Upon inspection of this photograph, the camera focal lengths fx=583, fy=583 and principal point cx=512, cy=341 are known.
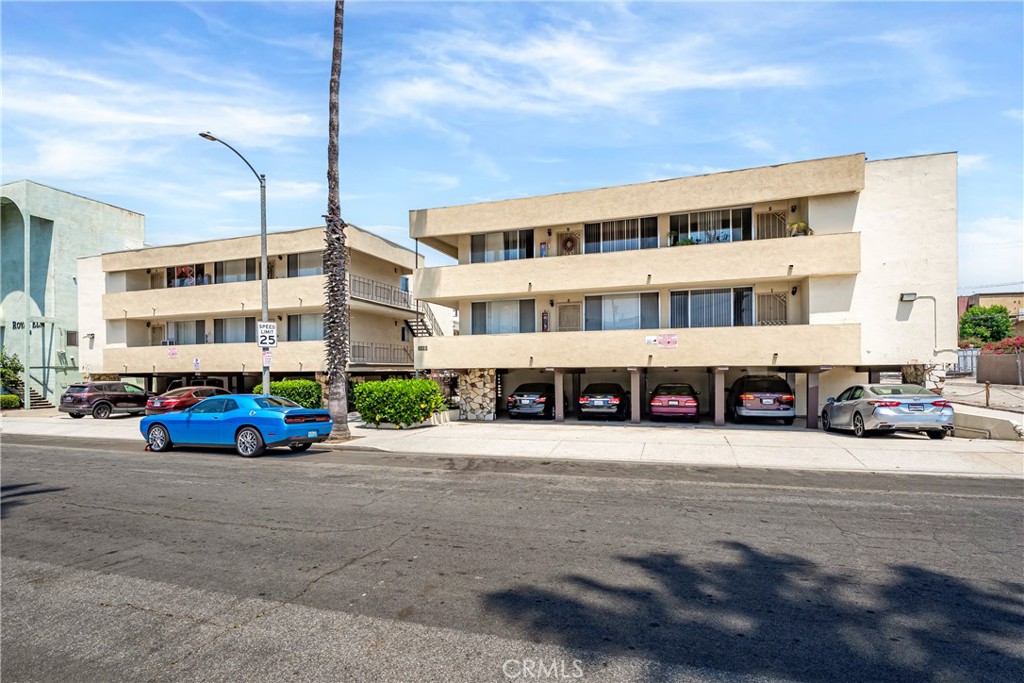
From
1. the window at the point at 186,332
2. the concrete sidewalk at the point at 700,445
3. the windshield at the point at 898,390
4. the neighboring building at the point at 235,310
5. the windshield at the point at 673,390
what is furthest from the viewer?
the window at the point at 186,332

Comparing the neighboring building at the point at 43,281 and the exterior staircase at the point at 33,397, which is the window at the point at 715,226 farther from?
the exterior staircase at the point at 33,397

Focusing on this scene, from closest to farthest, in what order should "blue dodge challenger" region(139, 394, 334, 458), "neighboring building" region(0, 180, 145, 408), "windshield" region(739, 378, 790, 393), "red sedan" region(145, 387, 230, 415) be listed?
"blue dodge challenger" region(139, 394, 334, 458), "windshield" region(739, 378, 790, 393), "red sedan" region(145, 387, 230, 415), "neighboring building" region(0, 180, 145, 408)

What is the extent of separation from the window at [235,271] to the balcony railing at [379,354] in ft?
22.2

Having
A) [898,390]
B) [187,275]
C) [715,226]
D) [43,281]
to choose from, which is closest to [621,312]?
[715,226]

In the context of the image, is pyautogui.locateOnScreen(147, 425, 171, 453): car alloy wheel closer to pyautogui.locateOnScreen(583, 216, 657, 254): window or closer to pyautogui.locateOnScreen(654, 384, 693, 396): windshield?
pyautogui.locateOnScreen(654, 384, 693, 396): windshield

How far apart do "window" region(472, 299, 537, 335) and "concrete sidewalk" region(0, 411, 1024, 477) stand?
12.9 feet

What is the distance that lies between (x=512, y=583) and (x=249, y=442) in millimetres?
10102

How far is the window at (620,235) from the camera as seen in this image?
21.2m

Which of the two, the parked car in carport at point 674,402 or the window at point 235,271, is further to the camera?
the window at point 235,271

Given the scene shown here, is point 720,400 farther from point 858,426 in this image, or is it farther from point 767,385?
point 858,426

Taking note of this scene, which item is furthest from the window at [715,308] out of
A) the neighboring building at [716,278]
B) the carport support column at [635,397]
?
the carport support column at [635,397]

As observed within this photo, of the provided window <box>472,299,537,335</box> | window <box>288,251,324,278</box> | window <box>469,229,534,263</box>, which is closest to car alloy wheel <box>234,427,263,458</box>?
window <box>472,299,537,335</box>

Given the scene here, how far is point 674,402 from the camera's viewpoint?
19188mm

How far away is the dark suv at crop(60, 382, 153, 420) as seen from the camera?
2503 cm
